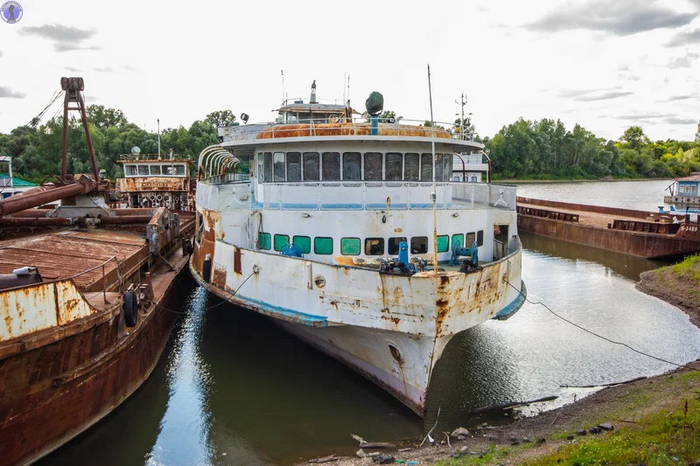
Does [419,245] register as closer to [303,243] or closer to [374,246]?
[374,246]

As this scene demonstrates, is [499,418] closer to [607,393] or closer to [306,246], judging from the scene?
[607,393]

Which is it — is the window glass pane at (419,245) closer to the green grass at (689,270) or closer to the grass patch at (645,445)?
the grass patch at (645,445)

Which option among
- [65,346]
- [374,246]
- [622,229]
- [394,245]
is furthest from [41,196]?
[622,229]

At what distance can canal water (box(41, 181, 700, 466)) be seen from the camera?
34.4 feet

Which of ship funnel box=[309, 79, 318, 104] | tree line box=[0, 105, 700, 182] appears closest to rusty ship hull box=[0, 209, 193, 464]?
ship funnel box=[309, 79, 318, 104]

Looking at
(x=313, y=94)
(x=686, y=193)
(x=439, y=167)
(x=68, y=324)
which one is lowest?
(x=68, y=324)

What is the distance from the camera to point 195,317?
18438 mm

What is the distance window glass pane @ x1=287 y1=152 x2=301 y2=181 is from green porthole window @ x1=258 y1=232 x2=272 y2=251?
180 cm

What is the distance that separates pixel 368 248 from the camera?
1205 cm

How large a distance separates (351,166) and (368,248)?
260 cm

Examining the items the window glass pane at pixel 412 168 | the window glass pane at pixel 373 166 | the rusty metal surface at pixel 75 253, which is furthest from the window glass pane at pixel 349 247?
the rusty metal surface at pixel 75 253

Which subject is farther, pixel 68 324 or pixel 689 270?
pixel 689 270

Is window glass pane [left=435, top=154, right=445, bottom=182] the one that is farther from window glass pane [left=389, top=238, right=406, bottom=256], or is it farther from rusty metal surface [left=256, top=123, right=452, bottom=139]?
window glass pane [left=389, top=238, right=406, bottom=256]

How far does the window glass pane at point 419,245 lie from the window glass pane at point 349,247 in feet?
4.49
